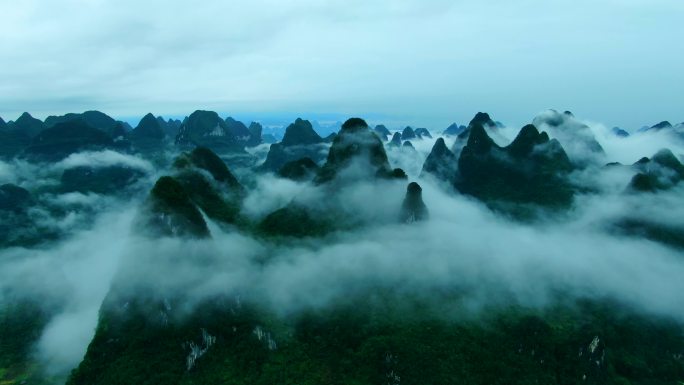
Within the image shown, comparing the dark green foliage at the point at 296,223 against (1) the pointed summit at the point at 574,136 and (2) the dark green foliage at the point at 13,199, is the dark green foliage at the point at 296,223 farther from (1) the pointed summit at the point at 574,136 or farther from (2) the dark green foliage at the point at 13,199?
(2) the dark green foliage at the point at 13,199

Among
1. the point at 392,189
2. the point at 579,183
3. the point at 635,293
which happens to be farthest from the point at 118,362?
the point at 579,183

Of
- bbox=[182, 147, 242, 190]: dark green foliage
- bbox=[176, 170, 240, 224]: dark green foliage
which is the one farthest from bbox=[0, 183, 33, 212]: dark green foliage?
bbox=[176, 170, 240, 224]: dark green foliage

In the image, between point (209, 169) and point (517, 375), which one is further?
point (209, 169)

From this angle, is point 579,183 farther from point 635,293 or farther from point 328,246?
point 328,246

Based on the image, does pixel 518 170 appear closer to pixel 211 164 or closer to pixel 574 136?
pixel 574 136

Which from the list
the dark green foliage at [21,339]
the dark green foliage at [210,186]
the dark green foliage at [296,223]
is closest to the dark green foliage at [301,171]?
the dark green foliage at [210,186]
